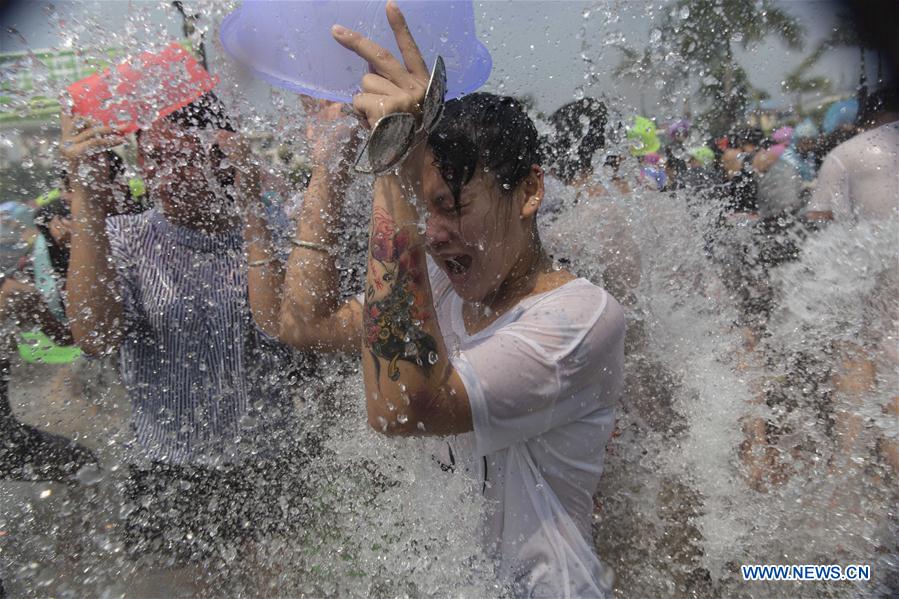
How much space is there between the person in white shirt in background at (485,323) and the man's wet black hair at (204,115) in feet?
1.15

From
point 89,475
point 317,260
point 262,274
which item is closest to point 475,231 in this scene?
point 317,260

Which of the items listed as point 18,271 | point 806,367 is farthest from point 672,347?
point 18,271

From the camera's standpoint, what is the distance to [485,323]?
152cm

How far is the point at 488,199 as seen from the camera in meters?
1.41

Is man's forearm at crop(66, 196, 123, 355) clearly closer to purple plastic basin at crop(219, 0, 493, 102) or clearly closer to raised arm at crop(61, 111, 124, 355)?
raised arm at crop(61, 111, 124, 355)

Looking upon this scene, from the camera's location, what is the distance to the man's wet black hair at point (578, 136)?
8.18ft

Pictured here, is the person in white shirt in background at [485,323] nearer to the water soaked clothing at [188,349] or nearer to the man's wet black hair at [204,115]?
the man's wet black hair at [204,115]

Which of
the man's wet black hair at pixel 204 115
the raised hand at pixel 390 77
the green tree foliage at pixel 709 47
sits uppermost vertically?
the green tree foliage at pixel 709 47

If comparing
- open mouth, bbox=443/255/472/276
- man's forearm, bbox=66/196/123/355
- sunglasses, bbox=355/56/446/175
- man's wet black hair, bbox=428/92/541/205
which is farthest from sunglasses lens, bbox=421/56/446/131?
man's forearm, bbox=66/196/123/355

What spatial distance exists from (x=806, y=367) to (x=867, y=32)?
1.92m

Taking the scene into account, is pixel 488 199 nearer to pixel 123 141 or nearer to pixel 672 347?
pixel 123 141

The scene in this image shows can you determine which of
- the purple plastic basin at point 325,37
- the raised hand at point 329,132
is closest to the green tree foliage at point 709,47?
the purple plastic basin at point 325,37

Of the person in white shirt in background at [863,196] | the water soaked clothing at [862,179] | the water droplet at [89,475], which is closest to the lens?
the person in white shirt in background at [863,196]

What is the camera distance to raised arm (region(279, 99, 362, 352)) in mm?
1729
